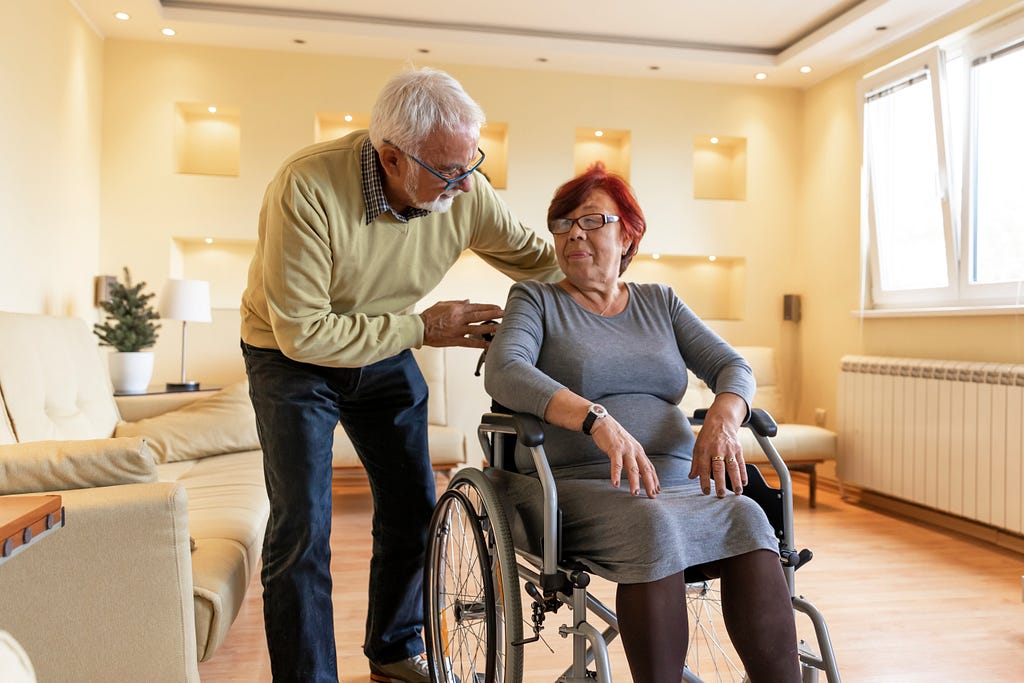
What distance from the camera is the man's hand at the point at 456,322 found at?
72.8 inches

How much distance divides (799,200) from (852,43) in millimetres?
1185

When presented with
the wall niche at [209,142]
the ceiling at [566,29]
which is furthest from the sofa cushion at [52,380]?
the wall niche at [209,142]

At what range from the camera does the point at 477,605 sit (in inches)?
67.4

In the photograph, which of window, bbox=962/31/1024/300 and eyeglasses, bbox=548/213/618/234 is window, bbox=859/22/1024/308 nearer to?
window, bbox=962/31/1024/300

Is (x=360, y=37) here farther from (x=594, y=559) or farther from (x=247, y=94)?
(x=594, y=559)

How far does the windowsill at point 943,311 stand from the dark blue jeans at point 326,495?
3.01 meters

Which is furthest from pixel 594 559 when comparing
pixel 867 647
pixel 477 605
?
pixel 867 647

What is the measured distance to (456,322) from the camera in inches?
73.2

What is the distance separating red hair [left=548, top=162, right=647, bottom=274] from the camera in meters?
1.87

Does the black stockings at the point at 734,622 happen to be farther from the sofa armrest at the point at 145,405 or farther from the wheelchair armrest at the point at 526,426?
the sofa armrest at the point at 145,405

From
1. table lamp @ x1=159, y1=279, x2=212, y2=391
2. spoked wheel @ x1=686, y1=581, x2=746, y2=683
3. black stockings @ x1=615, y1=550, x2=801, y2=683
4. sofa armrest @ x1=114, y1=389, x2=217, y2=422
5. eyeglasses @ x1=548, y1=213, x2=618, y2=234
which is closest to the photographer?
black stockings @ x1=615, y1=550, x2=801, y2=683

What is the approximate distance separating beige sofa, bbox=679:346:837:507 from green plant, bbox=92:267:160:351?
283cm

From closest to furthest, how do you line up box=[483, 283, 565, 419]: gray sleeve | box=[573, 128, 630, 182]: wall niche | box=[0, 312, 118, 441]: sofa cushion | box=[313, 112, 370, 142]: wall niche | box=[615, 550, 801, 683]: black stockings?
box=[615, 550, 801, 683]: black stockings, box=[483, 283, 565, 419]: gray sleeve, box=[0, 312, 118, 441]: sofa cushion, box=[313, 112, 370, 142]: wall niche, box=[573, 128, 630, 182]: wall niche

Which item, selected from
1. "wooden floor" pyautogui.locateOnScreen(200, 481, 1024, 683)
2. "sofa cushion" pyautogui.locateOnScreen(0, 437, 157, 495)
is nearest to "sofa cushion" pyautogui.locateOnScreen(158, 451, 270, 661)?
"sofa cushion" pyautogui.locateOnScreen(0, 437, 157, 495)
